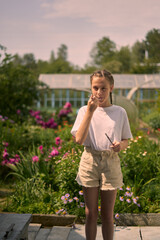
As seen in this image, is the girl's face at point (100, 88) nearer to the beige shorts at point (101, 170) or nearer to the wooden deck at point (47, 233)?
the beige shorts at point (101, 170)

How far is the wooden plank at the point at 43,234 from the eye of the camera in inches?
119

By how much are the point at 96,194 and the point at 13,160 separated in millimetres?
2640

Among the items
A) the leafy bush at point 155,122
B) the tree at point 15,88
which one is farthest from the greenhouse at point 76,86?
the tree at point 15,88

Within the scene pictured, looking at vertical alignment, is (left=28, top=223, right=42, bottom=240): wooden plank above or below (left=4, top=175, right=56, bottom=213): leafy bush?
below

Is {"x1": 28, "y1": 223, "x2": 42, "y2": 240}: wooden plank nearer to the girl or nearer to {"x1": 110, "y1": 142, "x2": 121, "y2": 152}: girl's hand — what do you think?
the girl

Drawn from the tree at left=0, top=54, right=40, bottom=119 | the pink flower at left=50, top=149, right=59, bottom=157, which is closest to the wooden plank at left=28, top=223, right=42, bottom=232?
the pink flower at left=50, top=149, right=59, bottom=157

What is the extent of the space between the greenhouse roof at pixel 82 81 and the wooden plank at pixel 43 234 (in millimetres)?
14941

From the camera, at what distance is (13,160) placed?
4645 mm

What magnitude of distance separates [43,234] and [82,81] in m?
16.0

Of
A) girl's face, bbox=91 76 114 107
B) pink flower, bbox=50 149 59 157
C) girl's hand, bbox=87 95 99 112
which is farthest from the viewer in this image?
pink flower, bbox=50 149 59 157

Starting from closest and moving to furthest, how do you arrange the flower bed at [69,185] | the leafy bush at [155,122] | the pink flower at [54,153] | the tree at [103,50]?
the flower bed at [69,185], the pink flower at [54,153], the leafy bush at [155,122], the tree at [103,50]

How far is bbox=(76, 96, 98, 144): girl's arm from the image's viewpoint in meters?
2.08

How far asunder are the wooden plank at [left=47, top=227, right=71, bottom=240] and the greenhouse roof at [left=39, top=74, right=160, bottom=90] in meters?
15.0

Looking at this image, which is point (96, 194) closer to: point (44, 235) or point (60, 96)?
point (44, 235)
